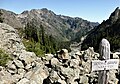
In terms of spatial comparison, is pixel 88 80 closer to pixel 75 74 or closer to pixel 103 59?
pixel 75 74

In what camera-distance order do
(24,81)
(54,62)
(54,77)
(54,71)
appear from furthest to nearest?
(54,62)
(54,71)
(54,77)
(24,81)

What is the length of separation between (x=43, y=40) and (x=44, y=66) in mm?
95532

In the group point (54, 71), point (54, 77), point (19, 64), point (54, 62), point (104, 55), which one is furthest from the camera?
point (19, 64)

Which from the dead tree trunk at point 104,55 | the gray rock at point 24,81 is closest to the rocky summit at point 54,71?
the gray rock at point 24,81

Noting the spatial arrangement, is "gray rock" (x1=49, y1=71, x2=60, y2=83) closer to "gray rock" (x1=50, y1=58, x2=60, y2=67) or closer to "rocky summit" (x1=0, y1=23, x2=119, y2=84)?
"rocky summit" (x1=0, y1=23, x2=119, y2=84)

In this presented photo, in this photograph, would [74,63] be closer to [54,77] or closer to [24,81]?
[54,77]

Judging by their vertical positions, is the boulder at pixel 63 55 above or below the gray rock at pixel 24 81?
above

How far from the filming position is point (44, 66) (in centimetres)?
2359

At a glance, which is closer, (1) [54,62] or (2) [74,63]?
(2) [74,63]

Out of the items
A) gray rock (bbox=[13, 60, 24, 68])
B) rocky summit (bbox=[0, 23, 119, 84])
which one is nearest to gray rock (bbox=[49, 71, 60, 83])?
rocky summit (bbox=[0, 23, 119, 84])

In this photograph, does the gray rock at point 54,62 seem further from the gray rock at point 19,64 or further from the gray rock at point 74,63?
the gray rock at point 19,64

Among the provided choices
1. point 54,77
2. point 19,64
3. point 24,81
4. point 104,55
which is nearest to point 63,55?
point 54,77

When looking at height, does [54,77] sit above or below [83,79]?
above

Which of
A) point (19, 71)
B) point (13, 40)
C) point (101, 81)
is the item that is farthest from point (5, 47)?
point (101, 81)
